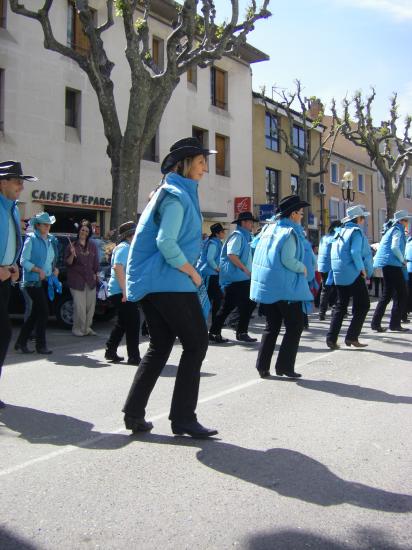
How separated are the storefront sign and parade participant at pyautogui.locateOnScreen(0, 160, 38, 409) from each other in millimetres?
14286

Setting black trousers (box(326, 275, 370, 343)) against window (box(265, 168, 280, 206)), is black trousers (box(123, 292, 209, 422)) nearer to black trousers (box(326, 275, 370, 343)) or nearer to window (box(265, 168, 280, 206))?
black trousers (box(326, 275, 370, 343))

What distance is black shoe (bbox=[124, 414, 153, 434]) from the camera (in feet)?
14.5

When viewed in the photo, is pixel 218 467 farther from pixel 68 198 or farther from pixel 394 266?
pixel 68 198

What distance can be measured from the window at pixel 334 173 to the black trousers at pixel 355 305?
33.0 meters

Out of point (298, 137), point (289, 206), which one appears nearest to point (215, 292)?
point (289, 206)

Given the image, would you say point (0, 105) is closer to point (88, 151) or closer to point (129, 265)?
point (88, 151)

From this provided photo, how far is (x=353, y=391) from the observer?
6.11m

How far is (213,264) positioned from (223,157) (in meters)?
19.6

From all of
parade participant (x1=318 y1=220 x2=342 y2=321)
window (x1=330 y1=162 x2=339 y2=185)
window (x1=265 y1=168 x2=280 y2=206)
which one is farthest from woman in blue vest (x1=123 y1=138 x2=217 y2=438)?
window (x1=330 y1=162 x2=339 y2=185)

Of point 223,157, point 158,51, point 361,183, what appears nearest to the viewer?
point 158,51

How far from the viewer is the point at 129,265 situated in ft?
14.4

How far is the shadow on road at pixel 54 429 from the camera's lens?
4395 mm

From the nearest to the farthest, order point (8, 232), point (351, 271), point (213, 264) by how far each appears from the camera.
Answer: point (8, 232) < point (351, 271) < point (213, 264)

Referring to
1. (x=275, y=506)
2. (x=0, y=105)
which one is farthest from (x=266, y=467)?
(x=0, y=105)
